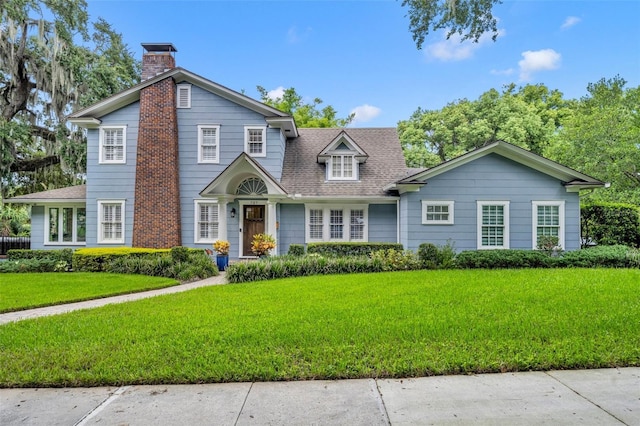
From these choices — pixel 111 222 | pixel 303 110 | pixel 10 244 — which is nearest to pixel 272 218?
pixel 111 222

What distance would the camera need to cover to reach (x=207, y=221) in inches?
585

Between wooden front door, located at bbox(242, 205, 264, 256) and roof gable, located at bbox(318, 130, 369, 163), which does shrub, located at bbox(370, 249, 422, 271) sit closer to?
roof gable, located at bbox(318, 130, 369, 163)

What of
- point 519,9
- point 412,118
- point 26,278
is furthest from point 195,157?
point 412,118

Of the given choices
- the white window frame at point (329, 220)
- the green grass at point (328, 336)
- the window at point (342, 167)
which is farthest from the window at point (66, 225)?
the window at point (342, 167)

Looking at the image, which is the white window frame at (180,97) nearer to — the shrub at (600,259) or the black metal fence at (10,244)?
the black metal fence at (10,244)

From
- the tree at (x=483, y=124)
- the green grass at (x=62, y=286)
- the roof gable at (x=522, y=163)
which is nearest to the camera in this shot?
the green grass at (x=62, y=286)

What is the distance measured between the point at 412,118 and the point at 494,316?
107 feet

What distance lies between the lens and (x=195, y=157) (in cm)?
1498

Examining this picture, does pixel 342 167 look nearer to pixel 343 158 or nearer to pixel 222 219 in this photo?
pixel 343 158

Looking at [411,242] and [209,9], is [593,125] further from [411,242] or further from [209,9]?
[209,9]

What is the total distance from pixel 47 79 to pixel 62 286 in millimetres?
14779

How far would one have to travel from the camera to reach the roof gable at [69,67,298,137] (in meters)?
14.5

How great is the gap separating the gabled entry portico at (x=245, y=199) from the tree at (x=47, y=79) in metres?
9.95

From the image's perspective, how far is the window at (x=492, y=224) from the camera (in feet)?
43.2
